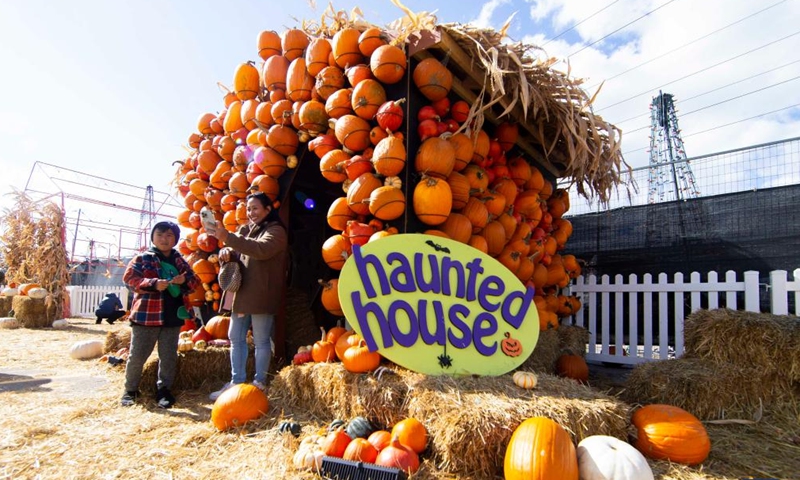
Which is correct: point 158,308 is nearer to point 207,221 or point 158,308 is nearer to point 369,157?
point 207,221

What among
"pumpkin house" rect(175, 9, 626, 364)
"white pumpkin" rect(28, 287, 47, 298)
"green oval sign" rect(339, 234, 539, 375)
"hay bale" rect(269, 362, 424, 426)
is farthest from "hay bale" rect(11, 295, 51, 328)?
"green oval sign" rect(339, 234, 539, 375)

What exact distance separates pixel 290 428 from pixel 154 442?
83 centimetres

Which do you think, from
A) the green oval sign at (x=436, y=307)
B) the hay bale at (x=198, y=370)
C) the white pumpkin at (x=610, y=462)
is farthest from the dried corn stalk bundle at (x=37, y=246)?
the white pumpkin at (x=610, y=462)

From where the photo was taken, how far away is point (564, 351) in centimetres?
485

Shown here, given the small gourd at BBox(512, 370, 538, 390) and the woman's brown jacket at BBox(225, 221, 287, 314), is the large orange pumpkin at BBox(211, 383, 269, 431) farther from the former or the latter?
the small gourd at BBox(512, 370, 538, 390)

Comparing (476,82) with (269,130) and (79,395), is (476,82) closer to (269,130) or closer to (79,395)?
(269,130)

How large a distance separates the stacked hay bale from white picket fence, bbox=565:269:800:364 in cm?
56

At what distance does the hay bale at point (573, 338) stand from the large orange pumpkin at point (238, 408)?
3.35 m

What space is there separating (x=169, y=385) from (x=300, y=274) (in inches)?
88.2

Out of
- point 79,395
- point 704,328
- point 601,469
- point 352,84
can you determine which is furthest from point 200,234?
point 704,328

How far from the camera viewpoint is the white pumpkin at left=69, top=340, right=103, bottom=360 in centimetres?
587

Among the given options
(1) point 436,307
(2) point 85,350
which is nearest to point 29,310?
(2) point 85,350

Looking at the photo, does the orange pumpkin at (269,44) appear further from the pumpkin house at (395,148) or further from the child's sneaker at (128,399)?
the child's sneaker at (128,399)

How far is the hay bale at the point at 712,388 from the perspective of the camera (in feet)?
10.8
